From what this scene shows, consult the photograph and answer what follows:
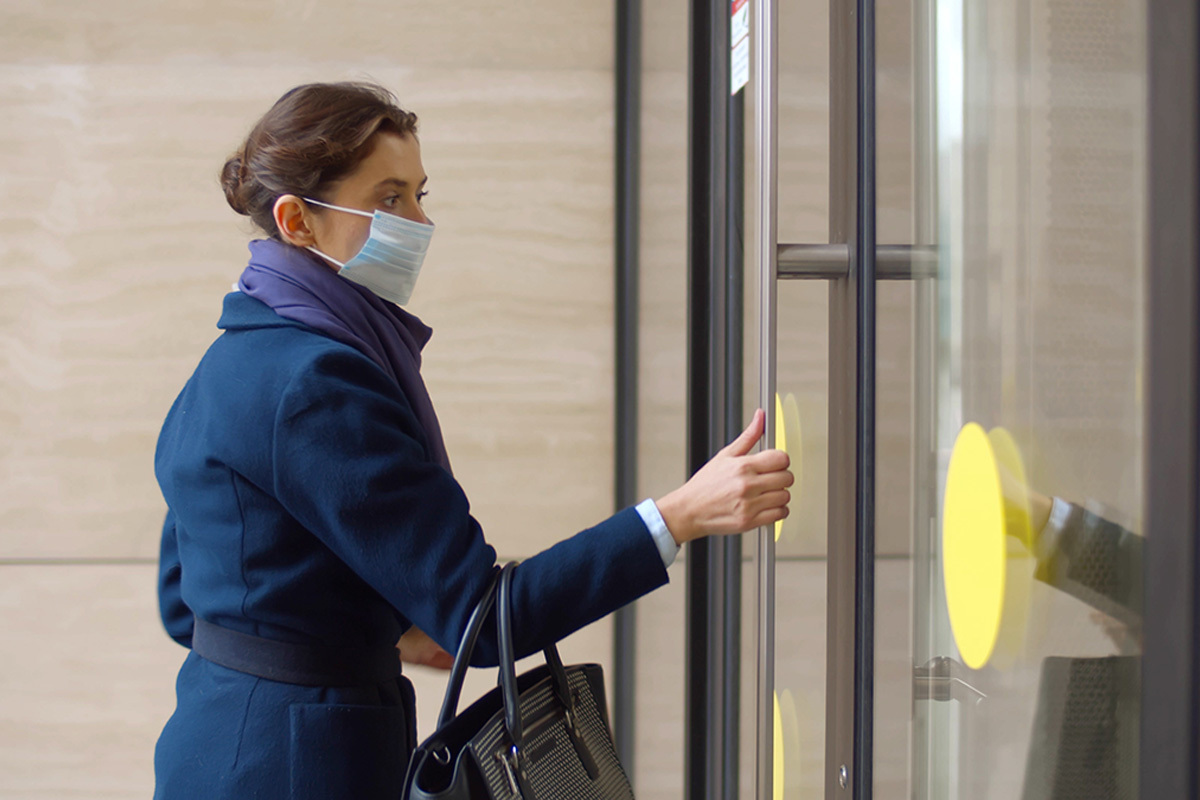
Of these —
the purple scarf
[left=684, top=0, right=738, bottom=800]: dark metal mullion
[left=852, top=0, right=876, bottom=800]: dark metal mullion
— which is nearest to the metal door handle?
[left=852, top=0, right=876, bottom=800]: dark metal mullion

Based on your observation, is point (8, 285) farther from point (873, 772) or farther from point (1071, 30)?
point (1071, 30)

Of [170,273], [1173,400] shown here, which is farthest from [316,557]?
[170,273]

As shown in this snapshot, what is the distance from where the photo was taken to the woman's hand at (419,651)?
1.33m

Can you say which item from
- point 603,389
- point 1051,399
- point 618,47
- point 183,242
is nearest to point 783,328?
point 1051,399

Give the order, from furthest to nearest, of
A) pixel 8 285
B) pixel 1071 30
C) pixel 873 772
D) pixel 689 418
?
pixel 8 285 < pixel 689 418 < pixel 873 772 < pixel 1071 30

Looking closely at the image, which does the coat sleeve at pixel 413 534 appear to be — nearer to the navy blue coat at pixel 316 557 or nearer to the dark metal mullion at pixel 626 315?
the navy blue coat at pixel 316 557

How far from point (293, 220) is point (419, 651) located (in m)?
0.58

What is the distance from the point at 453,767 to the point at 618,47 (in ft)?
6.58

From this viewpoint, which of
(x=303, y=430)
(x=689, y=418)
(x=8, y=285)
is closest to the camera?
(x=303, y=430)

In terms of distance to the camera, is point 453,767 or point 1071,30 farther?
point 453,767

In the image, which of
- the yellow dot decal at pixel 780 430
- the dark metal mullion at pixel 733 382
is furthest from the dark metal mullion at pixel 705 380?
the yellow dot decal at pixel 780 430

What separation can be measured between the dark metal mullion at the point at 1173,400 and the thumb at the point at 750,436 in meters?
0.51

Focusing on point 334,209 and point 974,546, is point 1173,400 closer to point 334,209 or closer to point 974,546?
point 974,546

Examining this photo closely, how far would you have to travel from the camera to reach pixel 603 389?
100 inches
